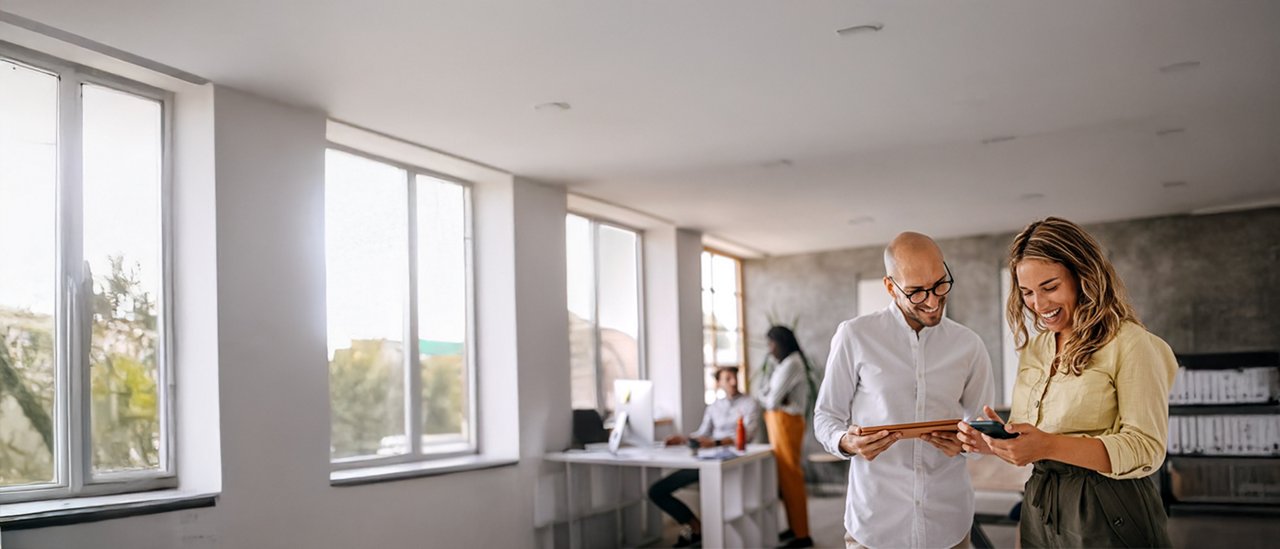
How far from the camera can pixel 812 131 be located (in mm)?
6359

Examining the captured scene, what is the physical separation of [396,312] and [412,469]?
3.58ft

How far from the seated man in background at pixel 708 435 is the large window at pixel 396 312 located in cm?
165

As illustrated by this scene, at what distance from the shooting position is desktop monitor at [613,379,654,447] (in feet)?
23.0

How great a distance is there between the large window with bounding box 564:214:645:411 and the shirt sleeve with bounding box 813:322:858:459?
5.27m

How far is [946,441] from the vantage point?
2.72 meters

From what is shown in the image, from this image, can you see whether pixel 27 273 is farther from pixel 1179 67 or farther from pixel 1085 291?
pixel 1179 67

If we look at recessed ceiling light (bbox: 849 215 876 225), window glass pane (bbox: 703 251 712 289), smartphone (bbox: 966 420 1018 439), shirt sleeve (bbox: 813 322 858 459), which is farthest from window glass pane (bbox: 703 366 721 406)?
smartphone (bbox: 966 420 1018 439)

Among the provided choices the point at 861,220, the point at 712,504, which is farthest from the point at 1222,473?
the point at 712,504

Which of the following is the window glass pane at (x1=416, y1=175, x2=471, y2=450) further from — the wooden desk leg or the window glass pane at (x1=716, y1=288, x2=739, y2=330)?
the window glass pane at (x1=716, y1=288, x2=739, y2=330)

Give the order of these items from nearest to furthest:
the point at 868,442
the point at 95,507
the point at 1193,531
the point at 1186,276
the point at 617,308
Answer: the point at 868,442 → the point at 95,507 → the point at 1193,531 → the point at 617,308 → the point at 1186,276

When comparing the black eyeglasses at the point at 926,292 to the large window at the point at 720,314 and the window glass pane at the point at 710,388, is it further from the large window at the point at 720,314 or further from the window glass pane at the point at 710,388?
the large window at the point at 720,314

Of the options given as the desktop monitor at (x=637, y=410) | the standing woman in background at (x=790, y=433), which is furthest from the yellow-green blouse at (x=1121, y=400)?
the standing woman in background at (x=790, y=433)

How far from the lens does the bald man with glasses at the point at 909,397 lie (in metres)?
2.92

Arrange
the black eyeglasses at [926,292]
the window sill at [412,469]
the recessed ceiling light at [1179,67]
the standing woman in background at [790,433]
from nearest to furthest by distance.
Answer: the black eyeglasses at [926,292]
the recessed ceiling light at [1179,67]
the window sill at [412,469]
the standing woman in background at [790,433]
